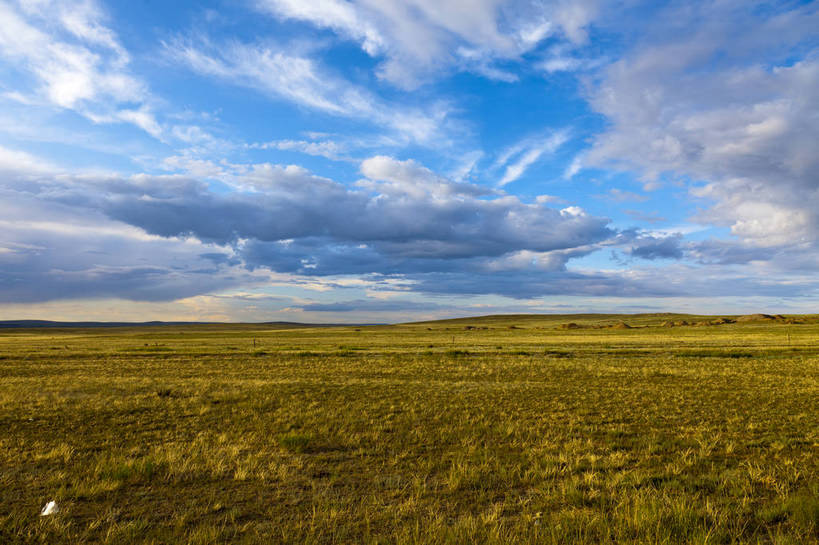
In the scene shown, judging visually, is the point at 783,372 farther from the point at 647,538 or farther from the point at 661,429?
the point at 647,538

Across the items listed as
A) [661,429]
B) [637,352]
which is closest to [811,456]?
[661,429]

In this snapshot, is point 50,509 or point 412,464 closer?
point 50,509

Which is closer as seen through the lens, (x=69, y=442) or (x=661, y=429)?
(x=69, y=442)

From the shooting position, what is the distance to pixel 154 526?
673 centimetres

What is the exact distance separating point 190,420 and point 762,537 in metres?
13.9

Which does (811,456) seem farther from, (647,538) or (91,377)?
(91,377)

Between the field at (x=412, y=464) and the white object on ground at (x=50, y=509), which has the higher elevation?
the white object on ground at (x=50, y=509)

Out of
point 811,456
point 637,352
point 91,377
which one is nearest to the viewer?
point 811,456

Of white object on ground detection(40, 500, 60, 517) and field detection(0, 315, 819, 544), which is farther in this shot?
white object on ground detection(40, 500, 60, 517)

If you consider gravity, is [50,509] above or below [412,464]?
above

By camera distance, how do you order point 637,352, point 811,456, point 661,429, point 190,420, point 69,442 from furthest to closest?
point 637,352
point 190,420
point 661,429
point 69,442
point 811,456

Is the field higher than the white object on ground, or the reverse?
the white object on ground

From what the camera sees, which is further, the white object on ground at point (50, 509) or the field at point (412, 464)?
the white object on ground at point (50, 509)

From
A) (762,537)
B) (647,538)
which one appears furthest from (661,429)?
(647,538)
